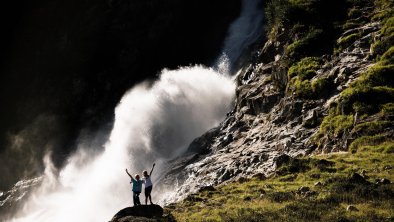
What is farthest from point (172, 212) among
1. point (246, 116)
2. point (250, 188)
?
point (246, 116)

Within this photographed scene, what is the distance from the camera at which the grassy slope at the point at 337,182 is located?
51.2ft

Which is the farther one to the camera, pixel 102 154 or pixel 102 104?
pixel 102 104

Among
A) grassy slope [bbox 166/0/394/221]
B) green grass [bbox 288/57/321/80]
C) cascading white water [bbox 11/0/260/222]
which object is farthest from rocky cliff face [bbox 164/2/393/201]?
cascading white water [bbox 11/0/260/222]

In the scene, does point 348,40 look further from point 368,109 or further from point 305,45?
point 368,109

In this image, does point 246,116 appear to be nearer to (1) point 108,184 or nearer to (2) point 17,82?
(1) point 108,184

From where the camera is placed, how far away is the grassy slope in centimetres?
1561

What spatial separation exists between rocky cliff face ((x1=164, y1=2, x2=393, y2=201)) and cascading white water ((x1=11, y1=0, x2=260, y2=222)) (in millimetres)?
6762

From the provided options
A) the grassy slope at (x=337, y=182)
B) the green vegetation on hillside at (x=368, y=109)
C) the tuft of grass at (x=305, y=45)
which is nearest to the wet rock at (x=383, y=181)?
the grassy slope at (x=337, y=182)

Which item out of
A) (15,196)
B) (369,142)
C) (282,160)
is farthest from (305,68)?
(15,196)

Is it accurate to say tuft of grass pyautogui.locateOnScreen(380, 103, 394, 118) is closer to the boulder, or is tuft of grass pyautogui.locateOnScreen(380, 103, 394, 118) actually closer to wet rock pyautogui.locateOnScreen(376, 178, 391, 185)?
wet rock pyautogui.locateOnScreen(376, 178, 391, 185)

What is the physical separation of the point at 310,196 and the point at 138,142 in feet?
122

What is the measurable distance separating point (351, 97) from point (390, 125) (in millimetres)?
4953

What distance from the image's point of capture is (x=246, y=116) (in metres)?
42.7

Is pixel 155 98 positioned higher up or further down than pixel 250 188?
higher up
